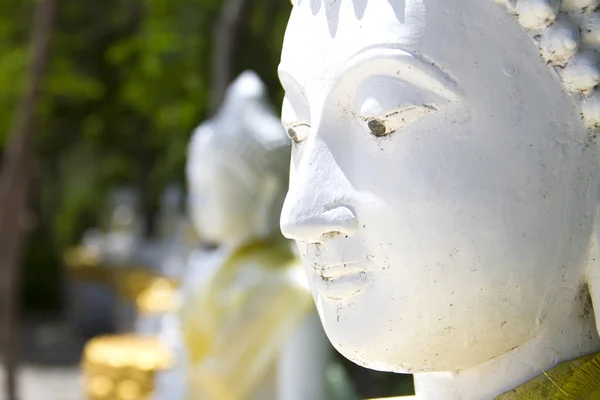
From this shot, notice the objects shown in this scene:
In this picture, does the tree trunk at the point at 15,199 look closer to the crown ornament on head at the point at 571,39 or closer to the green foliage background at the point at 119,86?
the green foliage background at the point at 119,86

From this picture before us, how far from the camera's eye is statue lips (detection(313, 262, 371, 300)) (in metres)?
1.34

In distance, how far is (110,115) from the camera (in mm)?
8633

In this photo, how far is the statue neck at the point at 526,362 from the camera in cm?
137

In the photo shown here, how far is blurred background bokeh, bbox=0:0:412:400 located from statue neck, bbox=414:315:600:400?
1.31m

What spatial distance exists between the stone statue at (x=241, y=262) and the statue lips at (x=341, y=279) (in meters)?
1.47

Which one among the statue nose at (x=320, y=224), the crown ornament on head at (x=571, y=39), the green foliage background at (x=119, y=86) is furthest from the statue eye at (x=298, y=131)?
the green foliage background at (x=119, y=86)

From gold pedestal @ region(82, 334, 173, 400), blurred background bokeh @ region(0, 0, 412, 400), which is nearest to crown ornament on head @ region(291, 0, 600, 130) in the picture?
blurred background bokeh @ region(0, 0, 412, 400)

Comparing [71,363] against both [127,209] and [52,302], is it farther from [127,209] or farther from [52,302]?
[52,302]

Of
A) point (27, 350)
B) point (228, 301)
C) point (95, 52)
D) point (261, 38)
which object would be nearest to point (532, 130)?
point (228, 301)

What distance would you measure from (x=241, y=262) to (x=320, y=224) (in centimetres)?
185

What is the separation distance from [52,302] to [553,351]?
14474 mm

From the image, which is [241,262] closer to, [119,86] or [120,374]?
[120,374]

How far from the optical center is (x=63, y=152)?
Result: 1009cm

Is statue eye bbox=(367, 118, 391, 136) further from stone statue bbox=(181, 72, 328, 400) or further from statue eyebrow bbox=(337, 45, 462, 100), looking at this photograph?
stone statue bbox=(181, 72, 328, 400)
